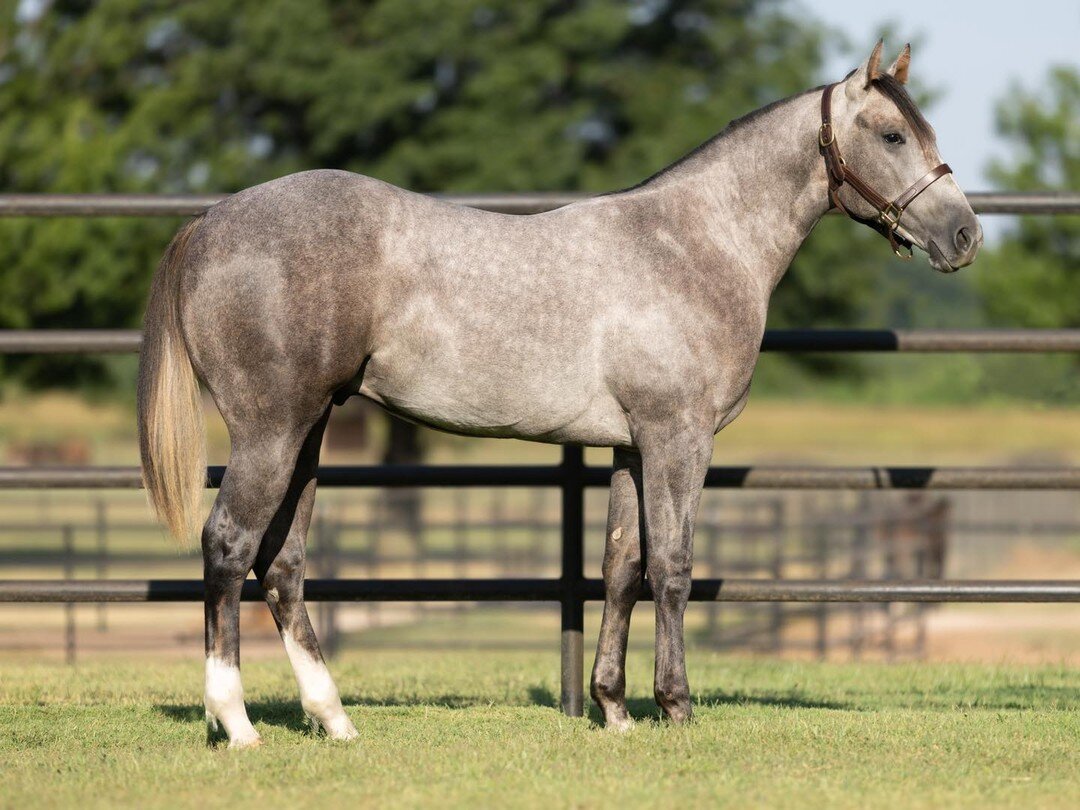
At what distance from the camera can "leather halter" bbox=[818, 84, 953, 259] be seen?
13.8 ft

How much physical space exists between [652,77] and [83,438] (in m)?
17.3

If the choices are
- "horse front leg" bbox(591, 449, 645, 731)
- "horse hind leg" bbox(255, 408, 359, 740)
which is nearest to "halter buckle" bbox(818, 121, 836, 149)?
"horse front leg" bbox(591, 449, 645, 731)

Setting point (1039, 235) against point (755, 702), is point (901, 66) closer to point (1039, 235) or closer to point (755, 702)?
point (755, 702)

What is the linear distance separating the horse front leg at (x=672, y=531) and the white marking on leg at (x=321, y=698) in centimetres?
92

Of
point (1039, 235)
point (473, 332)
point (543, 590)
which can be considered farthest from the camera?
point (1039, 235)

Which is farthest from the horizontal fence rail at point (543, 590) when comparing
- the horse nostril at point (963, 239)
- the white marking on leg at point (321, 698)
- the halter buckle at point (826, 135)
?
Answer: the halter buckle at point (826, 135)

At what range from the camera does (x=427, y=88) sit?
71.8ft

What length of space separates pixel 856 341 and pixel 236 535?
2257 millimetres

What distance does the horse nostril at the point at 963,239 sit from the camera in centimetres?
416

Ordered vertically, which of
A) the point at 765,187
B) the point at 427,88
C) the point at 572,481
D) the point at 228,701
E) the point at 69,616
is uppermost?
the point at 427,88

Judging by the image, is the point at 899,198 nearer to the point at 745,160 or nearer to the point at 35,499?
the point at 745,160

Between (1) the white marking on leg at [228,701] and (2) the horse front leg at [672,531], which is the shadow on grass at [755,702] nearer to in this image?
(2) the horse front leg at [672,531]

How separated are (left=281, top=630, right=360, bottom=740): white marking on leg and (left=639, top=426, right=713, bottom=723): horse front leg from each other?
0.92 metres

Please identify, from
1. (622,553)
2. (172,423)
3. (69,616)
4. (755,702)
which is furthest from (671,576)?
(69,616)
